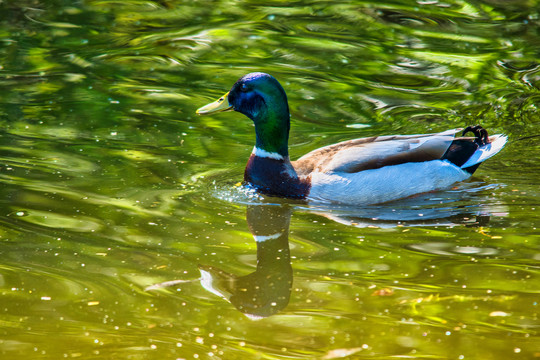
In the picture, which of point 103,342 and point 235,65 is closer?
point 103,342

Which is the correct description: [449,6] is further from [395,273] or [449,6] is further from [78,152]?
[395,273]

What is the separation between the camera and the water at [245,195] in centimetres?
470

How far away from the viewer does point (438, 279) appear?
17.5ft

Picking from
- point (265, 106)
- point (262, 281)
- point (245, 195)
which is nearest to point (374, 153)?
point (265, 106)

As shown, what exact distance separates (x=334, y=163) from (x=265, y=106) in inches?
34.3

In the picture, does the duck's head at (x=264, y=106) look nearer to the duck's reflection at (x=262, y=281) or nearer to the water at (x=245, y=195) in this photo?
the water at (x=245, y=195)

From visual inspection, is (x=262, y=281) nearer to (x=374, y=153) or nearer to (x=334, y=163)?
(x=334, y=163)

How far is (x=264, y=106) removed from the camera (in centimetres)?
751

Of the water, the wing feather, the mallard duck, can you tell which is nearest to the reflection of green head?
the mallard duck

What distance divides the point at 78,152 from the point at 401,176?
3.30 meters

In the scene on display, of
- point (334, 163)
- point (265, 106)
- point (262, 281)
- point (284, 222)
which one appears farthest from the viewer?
point (265, 106)

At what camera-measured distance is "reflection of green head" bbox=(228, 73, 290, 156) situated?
24.4 feet

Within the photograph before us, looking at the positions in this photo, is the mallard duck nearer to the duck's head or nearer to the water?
the duck's head

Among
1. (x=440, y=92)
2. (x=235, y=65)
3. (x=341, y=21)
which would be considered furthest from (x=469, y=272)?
(x=341, y=21)
